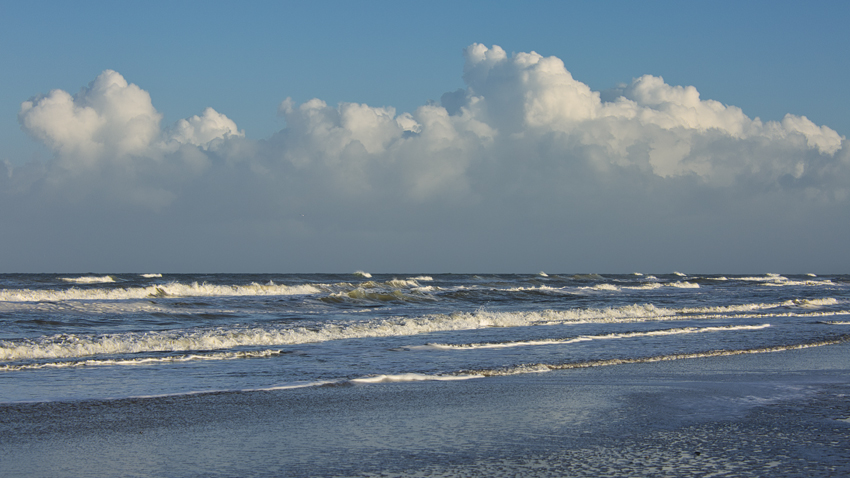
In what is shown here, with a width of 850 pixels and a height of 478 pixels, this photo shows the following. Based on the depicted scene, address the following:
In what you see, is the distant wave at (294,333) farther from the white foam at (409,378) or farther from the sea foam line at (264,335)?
the white foam at (409,378)

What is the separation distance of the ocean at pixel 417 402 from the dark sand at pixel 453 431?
28 mm

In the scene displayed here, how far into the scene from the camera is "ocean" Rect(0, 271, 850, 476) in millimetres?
5516

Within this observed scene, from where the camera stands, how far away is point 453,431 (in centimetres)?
655

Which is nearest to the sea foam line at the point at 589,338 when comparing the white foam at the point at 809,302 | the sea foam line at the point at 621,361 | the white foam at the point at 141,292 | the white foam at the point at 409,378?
the sea foam line at the point at 621,361

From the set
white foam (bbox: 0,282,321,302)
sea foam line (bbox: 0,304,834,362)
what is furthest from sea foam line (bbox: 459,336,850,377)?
white foam (bbox: 0,282,321,302)

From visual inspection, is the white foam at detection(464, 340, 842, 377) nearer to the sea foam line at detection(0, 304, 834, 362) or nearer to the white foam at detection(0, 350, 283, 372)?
the white foam at detection(0, 350, 283, 372)

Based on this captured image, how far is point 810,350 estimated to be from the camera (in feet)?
46.7

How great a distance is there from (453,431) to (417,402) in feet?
5.46

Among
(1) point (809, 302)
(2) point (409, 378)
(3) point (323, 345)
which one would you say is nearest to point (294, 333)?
(3) point (323, 345)

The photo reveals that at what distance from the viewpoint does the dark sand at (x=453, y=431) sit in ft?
17.5

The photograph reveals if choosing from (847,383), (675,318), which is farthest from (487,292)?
(847,383)

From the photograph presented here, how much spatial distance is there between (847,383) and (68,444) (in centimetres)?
1040

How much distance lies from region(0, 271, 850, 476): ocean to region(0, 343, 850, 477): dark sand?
28 millimetres

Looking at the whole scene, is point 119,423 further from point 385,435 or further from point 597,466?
point 597,466
